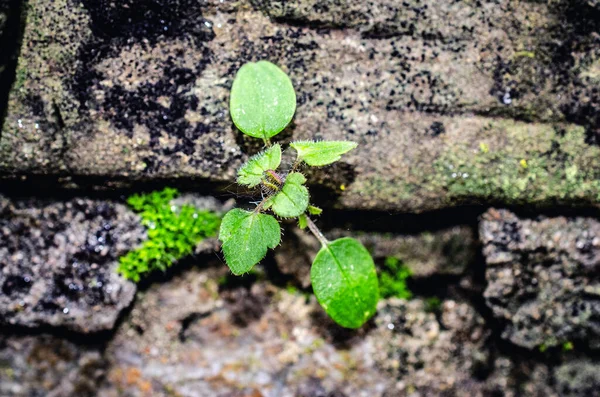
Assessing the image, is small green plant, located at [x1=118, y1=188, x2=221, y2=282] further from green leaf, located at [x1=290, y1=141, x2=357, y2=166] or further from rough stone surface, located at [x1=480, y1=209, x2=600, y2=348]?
rough stone surface, located at [x1=480, y1=209, x2=600, y2=348]

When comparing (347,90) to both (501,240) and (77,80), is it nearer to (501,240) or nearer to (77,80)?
(501,240)

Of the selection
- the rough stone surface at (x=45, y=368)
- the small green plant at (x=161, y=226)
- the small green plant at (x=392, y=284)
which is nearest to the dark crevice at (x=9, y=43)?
the small green plant at (x=161, y=226)

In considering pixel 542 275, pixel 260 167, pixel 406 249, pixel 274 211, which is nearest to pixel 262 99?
pixel 260 167

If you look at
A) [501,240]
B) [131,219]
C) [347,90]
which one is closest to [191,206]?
[131,219]

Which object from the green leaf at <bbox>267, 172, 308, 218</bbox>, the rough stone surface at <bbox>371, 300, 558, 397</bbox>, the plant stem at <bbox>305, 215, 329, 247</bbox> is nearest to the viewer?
the green leaf at <bbox>267, 172, 308, 218</bbox>

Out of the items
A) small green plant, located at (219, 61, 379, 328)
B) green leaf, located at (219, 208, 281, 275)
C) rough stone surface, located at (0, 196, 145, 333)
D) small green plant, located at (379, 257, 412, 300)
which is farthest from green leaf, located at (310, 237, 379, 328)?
rough stone surface, located at (0, 196, 145, 333)

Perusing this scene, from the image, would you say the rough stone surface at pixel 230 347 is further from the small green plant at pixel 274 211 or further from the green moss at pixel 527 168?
the green moss at pixel 527 168

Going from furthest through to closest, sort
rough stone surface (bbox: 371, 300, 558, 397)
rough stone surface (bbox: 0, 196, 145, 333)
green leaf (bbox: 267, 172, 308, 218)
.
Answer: rough stone surface (bbox: 371, 300, 558, 397)
rough stone surface (bbox: 0, 196, 145, 333)
green leaf (bbox: 267, 172, 308, 218)

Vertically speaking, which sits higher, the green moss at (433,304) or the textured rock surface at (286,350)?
the green moss at (433,304)
